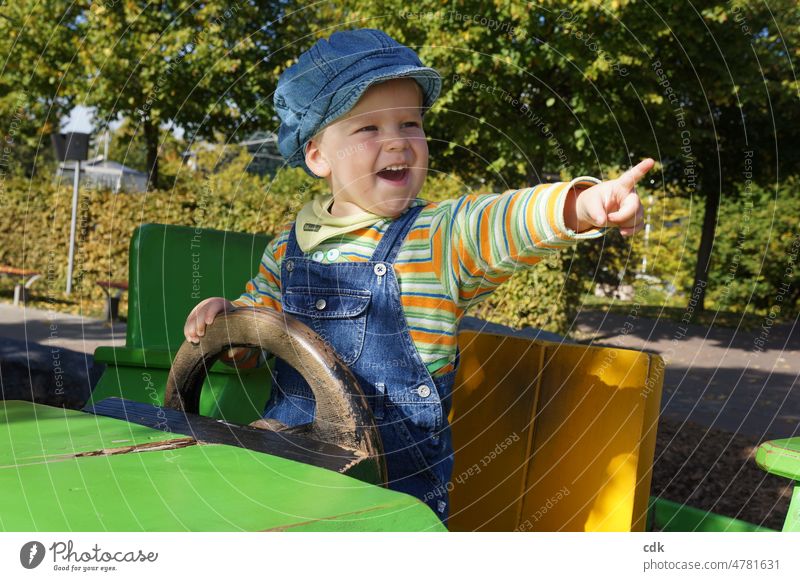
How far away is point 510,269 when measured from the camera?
75.3 inches

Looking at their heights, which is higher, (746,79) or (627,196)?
(746,79)

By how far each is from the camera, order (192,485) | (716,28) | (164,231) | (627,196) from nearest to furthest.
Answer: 1. (192,485)
2. (627,196)
3. (164,231)
4. (716,28)

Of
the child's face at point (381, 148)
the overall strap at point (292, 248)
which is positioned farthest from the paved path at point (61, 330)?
the child's face at point (381, 148)

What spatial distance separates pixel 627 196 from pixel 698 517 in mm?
1280

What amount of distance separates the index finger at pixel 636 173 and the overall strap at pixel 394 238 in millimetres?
702

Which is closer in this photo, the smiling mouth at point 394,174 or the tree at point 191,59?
the smiling mouth at point 394,174

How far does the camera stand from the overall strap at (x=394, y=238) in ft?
6.79

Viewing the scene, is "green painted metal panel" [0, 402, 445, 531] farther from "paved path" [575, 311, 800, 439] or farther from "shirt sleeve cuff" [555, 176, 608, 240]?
"paved path" [575, 311, 800, 439]

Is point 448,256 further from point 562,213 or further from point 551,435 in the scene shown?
point 551,435

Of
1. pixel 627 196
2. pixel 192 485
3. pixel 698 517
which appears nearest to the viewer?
pixel 192 485

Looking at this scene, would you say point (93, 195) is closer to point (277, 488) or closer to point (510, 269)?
point (510, 269)

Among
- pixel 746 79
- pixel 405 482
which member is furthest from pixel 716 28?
pixel 405 482

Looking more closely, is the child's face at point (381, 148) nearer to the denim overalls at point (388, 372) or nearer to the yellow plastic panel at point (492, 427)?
the denim overalls at point (388, 372)

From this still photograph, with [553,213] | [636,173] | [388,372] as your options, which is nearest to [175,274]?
[388,372]
